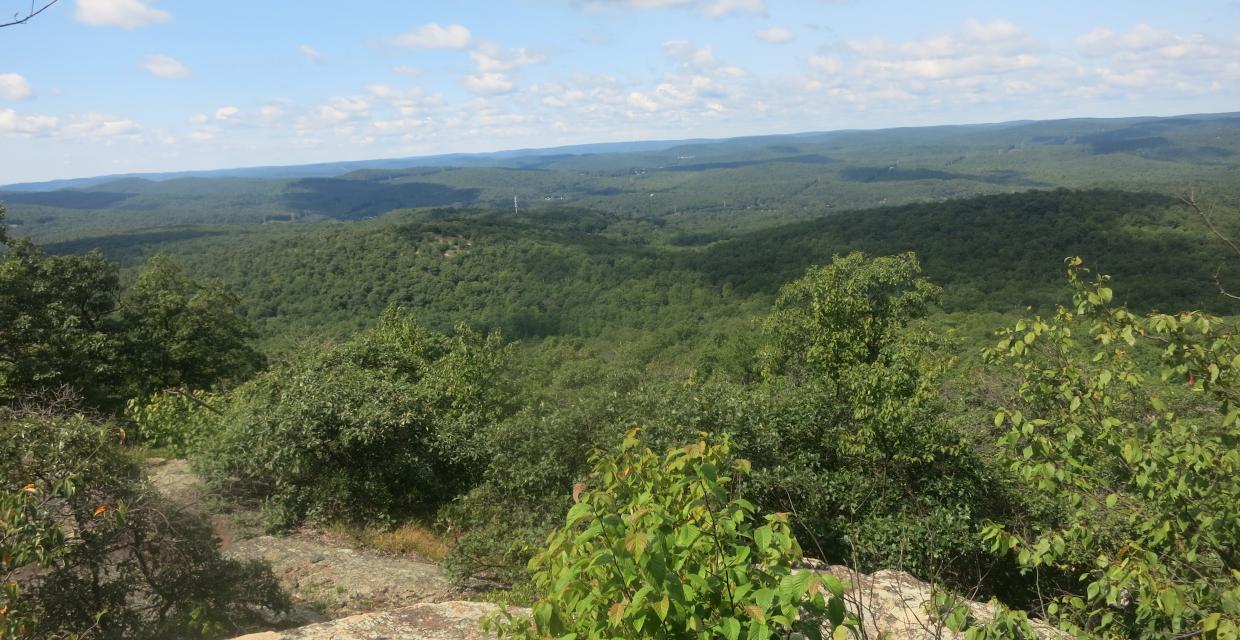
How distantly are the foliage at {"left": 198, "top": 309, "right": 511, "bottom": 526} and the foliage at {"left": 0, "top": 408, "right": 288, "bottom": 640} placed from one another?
16.9 ft

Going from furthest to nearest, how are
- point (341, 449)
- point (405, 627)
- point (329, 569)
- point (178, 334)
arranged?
point (178, 334) → point (341, 449) → point (329, 569) → point (405, 627)

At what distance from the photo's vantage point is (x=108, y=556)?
5.50 meters

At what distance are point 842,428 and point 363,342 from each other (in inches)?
608

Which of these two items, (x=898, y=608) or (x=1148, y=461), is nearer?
(x=1148, y=461)

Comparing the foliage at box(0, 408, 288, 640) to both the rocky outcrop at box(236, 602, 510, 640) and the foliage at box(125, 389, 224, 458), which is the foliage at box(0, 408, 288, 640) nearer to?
the rocky outcrop at box(236, 602, 510, 640)

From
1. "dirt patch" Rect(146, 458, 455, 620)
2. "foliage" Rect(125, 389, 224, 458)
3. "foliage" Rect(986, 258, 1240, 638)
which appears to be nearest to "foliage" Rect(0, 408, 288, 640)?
"dirt patch" Rect(146, 458, 455, 620)

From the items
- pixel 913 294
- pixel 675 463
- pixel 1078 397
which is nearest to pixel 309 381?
pixel 675 463

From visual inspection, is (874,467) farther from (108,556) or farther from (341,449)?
(108,556)

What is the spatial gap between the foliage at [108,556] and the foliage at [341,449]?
203 inches

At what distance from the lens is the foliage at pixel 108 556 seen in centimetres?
496

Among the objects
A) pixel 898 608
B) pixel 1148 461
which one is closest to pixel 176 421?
pixel 898 608

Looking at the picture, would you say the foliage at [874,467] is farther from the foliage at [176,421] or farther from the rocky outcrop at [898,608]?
the foliage at [176,421]

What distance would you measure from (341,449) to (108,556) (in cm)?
665

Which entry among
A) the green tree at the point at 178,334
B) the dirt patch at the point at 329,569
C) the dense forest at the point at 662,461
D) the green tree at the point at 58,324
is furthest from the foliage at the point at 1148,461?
the green tree at the point at 178,334
